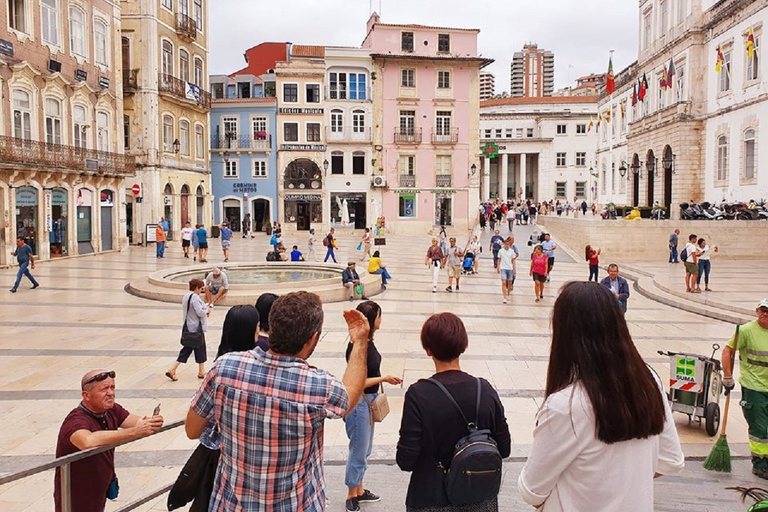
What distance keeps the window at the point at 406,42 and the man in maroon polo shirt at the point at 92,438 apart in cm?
4409

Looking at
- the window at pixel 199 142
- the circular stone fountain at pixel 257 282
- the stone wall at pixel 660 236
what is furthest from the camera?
the window at pixel 199 142

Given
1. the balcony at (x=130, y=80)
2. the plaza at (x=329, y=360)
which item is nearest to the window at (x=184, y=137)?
the balcony at (x=130, y=80)

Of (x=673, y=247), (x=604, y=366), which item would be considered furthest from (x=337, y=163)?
(x=604, y=366)

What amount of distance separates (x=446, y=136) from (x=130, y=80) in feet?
70.8

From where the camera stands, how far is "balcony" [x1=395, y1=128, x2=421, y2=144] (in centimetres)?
4550

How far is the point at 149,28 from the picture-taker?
3278 centimetres

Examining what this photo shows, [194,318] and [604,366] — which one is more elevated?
[604,366]

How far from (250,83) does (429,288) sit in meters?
34.1

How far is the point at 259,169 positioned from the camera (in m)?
46.5

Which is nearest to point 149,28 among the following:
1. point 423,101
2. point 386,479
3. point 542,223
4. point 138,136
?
point 138,136

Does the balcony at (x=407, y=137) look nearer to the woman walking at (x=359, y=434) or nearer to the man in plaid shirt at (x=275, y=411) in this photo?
the woman walking at (x=359, y=434)

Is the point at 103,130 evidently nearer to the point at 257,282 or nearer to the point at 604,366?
the point at 257,282

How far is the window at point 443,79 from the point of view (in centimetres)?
4541

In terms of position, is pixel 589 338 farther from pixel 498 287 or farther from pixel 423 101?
pixel 423 101
